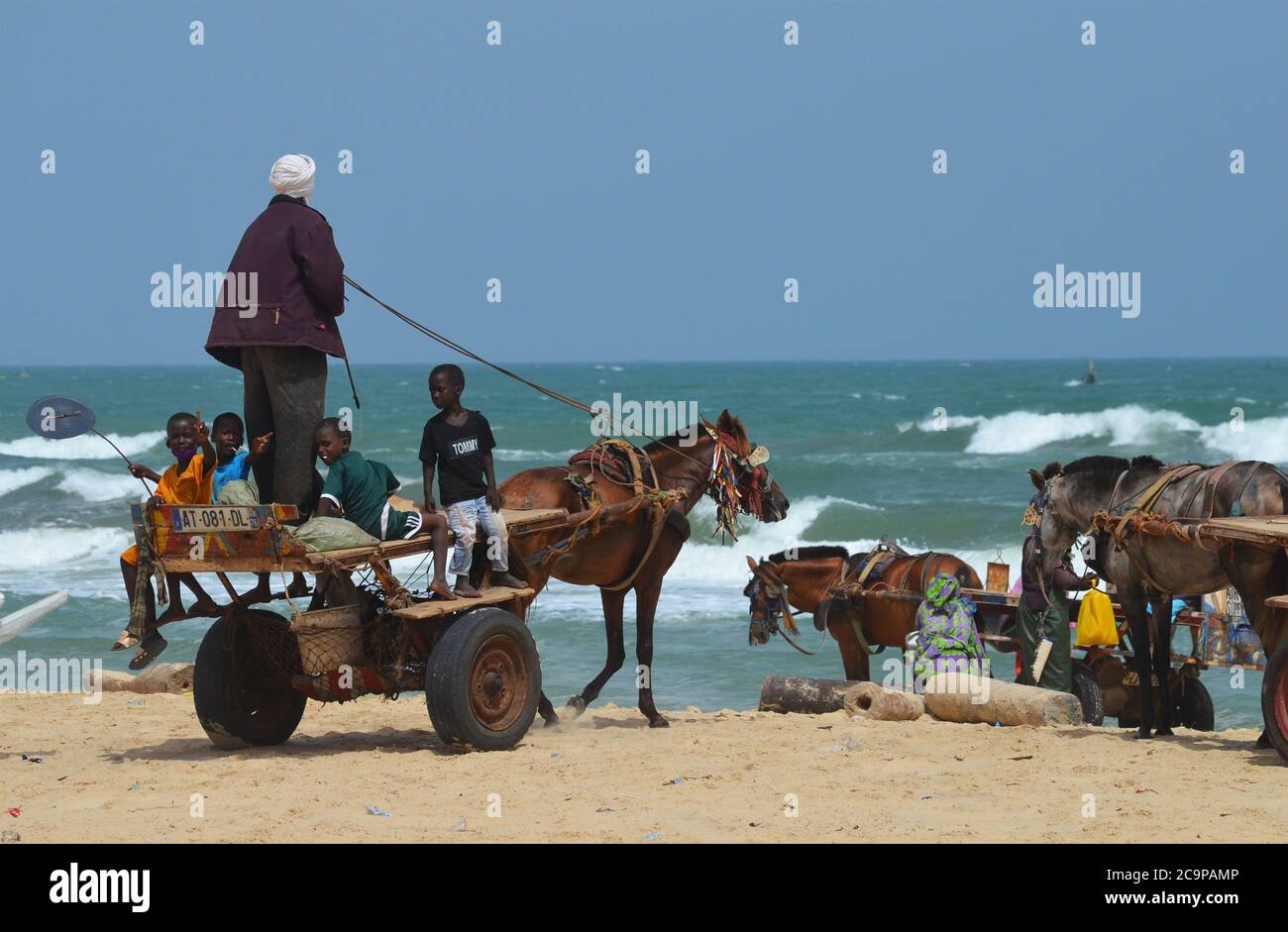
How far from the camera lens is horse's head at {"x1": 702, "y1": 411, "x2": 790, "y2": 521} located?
1149cm

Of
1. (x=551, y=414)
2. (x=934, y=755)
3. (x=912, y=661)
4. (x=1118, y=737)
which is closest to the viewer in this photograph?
(x=934, y=755)

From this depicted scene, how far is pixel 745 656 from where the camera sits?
16609mm

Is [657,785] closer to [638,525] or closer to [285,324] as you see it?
[638,525]

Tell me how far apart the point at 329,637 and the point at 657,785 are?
1.95 metres

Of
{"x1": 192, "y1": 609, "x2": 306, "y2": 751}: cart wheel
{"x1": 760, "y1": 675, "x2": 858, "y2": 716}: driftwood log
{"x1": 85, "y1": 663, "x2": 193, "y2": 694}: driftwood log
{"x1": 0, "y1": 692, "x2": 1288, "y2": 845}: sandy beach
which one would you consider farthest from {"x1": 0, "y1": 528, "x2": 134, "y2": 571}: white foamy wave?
{"x1": 192, "y1": 609, "x2": 306, "y2": 751}: cart wheel

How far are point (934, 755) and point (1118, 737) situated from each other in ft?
4.98

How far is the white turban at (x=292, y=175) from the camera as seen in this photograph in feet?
28.0

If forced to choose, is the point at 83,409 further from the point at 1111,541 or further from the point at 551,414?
the point at 551,414

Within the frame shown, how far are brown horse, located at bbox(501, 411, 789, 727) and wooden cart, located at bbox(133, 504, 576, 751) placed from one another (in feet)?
2.24

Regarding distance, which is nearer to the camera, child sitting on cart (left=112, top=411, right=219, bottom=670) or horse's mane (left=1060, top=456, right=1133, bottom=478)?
child sitting on cart (left=112, top=411, right=219, bottom=670)

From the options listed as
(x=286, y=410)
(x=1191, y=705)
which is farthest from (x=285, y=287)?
(x=1191, y=705)

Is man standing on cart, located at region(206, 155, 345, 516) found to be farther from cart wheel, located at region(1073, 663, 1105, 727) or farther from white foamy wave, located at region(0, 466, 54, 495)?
white foamy wave, located at region(0, 466, 54, 495)

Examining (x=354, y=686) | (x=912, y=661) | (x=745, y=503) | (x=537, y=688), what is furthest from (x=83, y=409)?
(x=912, y=661)

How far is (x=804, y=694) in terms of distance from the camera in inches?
462
